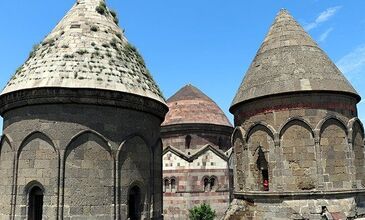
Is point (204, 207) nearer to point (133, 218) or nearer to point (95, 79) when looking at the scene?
point (133, 218)

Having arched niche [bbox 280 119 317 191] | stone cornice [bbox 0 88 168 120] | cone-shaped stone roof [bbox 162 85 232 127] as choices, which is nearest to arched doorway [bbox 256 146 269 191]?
arched niche [bbox 280 119 317 191]

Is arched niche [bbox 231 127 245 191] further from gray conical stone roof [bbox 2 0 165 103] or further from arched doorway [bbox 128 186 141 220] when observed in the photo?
arched doorway [bbox 128 186 141 220]

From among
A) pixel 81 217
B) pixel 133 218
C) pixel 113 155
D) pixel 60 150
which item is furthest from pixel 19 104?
pixel 133 218

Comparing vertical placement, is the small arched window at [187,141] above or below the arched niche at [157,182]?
above

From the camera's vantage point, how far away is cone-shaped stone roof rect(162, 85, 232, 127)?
23156mm

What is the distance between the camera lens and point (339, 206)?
30.5ft

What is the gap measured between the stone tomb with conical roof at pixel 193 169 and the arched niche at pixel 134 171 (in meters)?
12.3

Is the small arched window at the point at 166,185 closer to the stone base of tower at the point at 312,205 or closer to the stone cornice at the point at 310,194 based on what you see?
the stone base of tower at the point at 312,205

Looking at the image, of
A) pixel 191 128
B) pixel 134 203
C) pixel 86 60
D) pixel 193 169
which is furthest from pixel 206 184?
pixel 86 60

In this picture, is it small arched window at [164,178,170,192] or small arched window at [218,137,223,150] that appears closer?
small arched window at [164,178,170,192]

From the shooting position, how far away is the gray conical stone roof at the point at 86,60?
818 cm

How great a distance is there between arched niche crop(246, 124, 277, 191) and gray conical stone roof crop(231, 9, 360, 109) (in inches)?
45.6

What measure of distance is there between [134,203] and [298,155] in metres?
4.78

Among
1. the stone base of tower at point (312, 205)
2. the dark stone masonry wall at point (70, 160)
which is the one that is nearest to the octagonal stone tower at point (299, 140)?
the stone base of tower at point (312, 205)
